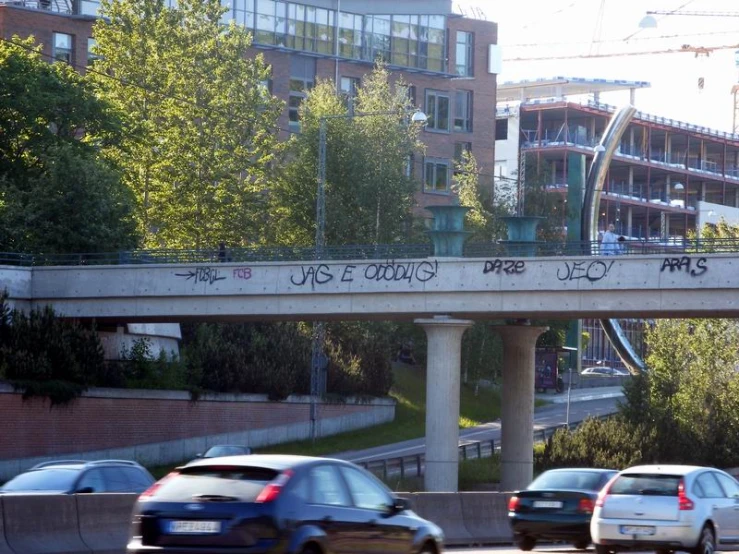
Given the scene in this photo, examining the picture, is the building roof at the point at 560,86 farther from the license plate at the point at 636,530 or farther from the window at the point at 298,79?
the license plate at the point at 636,530

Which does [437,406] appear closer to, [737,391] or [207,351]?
[207,351]

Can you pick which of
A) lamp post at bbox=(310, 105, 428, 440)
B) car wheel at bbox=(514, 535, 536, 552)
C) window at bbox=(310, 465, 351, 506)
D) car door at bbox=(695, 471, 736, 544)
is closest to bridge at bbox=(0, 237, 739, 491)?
lamp post at bbox=(310, 105, 428, 440)

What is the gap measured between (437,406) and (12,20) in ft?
135

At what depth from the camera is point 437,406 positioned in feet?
125

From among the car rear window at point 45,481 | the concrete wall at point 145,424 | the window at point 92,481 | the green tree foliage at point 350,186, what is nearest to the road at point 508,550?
the window at point 92,481

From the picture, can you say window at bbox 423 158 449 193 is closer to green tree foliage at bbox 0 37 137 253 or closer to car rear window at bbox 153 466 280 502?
green tree foliage at bbox 0 37 137 253

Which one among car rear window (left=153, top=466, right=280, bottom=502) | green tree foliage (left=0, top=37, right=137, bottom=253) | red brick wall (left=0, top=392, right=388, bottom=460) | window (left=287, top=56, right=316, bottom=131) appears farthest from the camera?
window (left=287, top=56, right=316, bottom=131)

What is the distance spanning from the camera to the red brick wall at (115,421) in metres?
39.5

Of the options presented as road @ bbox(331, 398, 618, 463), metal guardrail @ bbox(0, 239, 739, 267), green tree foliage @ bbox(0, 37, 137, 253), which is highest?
green tree foliage @ bbox(0, 37, 137, 253)

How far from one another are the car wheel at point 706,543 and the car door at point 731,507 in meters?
0.59

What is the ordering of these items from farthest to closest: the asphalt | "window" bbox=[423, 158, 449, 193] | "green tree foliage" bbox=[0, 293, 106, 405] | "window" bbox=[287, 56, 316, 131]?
1. "window" bbox=[423, 158, 449, 193]
2. "window" bbox=[287, 56, 316, 131]
3. the asphalt
4. "green tree foliage" bbox=[0, 293, 106, 405]

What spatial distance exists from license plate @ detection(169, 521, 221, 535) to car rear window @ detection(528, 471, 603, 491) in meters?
11.1

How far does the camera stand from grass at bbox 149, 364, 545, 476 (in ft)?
173

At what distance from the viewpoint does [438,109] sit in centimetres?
8631
